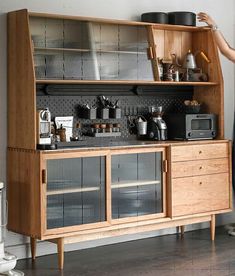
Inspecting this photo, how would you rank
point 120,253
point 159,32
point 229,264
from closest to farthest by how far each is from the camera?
point 229,264 < point 120,253 < point 159,32

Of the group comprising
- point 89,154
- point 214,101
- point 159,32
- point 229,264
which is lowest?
point 229,264

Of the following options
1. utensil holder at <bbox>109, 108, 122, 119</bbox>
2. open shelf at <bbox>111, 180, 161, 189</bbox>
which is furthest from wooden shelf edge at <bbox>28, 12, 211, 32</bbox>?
open shelf at <bbox>111, 180, 161, 189</bbox>

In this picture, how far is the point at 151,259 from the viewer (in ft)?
18.2

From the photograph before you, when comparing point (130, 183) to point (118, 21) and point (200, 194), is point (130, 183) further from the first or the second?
point (118, 21)

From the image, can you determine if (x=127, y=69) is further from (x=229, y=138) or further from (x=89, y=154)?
(x=229, y=138)

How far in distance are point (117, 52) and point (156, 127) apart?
80 centimetres

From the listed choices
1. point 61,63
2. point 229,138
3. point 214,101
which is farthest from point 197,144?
point 61,63

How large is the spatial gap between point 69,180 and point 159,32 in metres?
1.80

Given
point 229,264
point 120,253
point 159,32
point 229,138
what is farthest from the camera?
point 229,138

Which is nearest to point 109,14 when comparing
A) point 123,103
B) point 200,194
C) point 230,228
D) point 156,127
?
point 123,103

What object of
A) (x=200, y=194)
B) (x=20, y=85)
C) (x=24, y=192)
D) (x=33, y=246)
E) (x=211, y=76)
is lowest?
(x=33, y=246)

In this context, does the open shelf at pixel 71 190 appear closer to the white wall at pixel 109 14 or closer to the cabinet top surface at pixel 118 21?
the white wall at pixel 109 14

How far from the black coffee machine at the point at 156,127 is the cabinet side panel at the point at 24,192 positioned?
4.58 feet

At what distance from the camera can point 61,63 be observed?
5.53m
